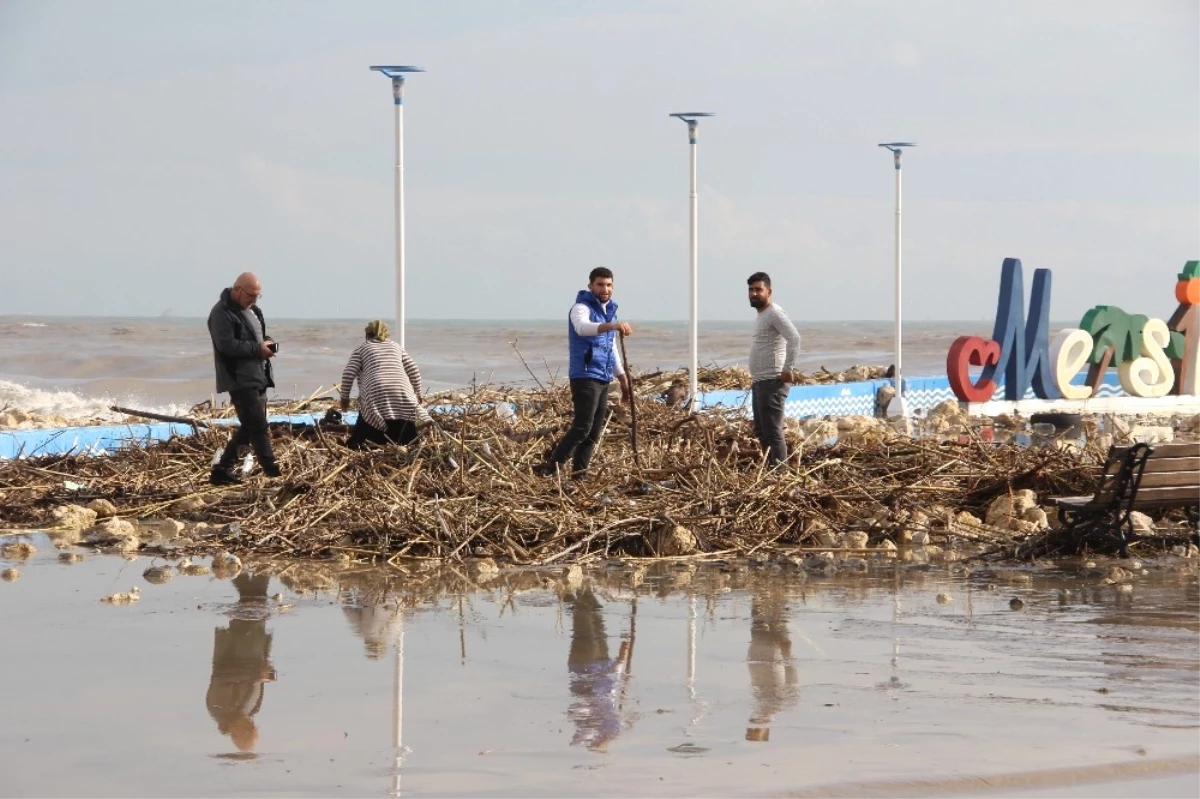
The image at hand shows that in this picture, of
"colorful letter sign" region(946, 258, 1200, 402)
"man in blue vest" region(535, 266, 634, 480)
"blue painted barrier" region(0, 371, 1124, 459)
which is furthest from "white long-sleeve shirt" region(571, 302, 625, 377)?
"colorful letter sign" region(946, 258, 1200, 402)

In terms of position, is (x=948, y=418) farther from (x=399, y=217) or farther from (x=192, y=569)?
(x=192, y=569)

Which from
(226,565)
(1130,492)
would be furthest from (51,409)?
(1130,492)

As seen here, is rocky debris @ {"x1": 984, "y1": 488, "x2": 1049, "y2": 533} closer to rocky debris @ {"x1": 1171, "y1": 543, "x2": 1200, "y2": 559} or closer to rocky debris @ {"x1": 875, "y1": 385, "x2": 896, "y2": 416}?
rocky debris @ {"x1": 1171, "y1": 543, "x2": 1200, "y2": 559}

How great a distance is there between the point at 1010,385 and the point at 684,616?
55.4 ft

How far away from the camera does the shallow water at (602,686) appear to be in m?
5.17

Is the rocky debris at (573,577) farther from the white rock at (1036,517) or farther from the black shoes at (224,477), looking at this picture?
the black shoes at (224,477)

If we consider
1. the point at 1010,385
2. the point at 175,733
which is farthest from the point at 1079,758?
the point at 1010,385

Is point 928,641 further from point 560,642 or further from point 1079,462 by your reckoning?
point 1079,462

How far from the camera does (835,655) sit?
6.92 m

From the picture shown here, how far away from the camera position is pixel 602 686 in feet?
21.0

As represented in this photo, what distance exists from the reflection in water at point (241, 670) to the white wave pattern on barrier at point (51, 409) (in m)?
9.12

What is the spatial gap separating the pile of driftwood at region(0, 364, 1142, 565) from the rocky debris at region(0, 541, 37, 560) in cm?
72

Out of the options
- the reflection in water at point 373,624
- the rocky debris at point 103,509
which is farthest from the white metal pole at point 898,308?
the reflection in water at point 373,624

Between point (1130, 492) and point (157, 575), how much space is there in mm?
5954
